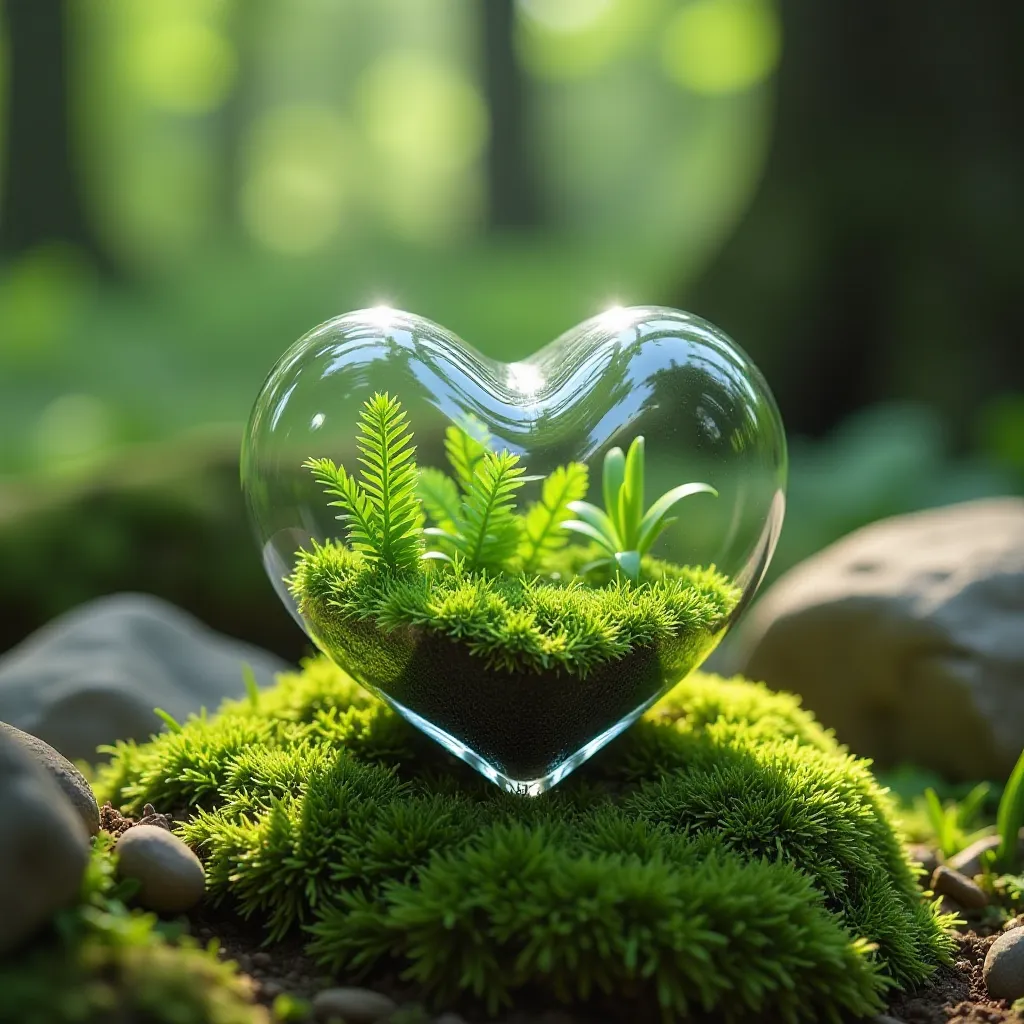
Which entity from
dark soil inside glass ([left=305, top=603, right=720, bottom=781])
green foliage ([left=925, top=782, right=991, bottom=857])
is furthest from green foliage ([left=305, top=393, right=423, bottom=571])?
green foliage ([left=925, top=782, right=991, bottom=857])

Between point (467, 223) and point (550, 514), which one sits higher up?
point (550, 514)

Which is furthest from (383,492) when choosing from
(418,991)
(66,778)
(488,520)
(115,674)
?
(115,674)

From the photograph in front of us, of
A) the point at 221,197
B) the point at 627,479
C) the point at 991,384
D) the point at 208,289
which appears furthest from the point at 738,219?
the point at 221,197

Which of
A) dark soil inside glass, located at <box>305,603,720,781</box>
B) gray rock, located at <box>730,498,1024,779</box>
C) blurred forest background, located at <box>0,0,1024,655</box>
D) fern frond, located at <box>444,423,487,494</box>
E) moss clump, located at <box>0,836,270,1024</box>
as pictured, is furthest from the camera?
blurred forest background, located at <box>0,0,1024,655</box>

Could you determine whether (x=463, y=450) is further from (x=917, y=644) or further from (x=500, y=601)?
(x=917, y=644)

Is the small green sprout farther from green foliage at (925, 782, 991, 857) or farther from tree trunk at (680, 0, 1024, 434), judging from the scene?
tree trunk at (680, 0, 1024, 434)
